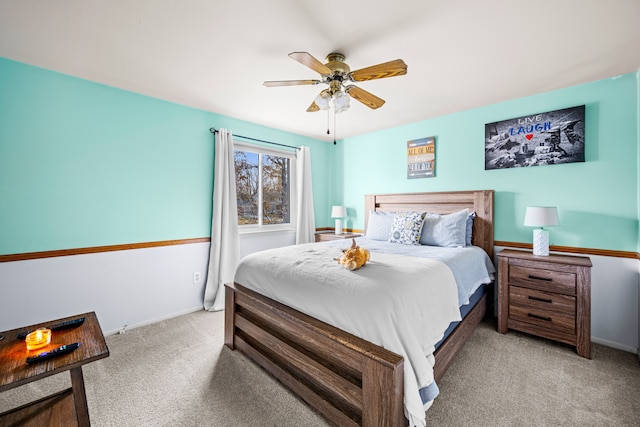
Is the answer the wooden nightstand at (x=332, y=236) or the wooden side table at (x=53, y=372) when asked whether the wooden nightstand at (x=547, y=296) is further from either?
the wooden side table at (x=53, y=372)

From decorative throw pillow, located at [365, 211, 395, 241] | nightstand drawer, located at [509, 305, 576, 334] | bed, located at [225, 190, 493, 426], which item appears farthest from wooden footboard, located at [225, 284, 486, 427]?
decorative throw pillow, located at [365, 211, 395, 241]

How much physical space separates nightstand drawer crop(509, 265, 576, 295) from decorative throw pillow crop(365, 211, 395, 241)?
1314 millimetres

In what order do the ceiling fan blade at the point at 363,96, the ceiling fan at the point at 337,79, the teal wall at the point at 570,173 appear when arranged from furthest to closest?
1. the teal wall at the point at 570,173
2. the ceiling fan blade at the point at 363,96
3. the ceiling fan at the point at 337,79

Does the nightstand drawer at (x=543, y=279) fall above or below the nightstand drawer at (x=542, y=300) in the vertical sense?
above

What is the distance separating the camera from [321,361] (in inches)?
63.6

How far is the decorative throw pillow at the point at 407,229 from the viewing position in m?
3.01

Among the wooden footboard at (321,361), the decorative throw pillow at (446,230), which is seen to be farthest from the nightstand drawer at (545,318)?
the wooden footboard at (321,361)

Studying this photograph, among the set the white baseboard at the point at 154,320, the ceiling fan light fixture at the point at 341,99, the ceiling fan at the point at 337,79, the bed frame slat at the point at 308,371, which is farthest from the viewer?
the white baseboard at the point at 154,320

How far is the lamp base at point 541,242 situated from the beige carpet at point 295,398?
825 mm

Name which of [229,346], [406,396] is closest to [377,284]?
[406,396]

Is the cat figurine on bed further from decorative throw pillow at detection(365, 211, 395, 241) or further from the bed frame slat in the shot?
decorative throw pillow at detection(365, 211, 395, 241)

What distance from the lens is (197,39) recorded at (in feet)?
6.15

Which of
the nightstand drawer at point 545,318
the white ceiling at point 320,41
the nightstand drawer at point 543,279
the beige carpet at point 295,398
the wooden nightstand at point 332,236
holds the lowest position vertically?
the beige carpet at point 295,398

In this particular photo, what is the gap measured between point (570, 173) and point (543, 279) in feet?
3.62
